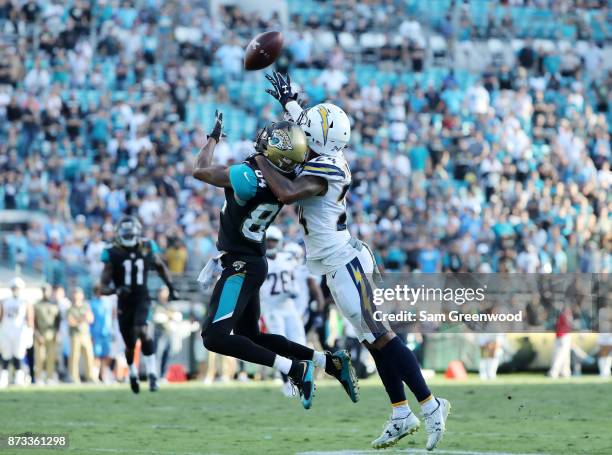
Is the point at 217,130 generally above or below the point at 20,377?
above

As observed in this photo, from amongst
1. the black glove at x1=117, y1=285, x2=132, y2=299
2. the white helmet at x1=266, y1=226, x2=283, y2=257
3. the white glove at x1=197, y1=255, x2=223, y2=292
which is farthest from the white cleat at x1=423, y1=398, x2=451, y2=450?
the white helmet at x1=266, y1=226, x2=283, y2=257

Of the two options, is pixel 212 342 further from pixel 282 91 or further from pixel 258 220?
pixel 282 91

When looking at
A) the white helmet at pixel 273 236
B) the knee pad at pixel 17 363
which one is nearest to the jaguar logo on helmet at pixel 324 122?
the white helmet at pixel 273 236

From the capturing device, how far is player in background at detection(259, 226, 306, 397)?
578 inches

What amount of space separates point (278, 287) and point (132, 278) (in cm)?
173

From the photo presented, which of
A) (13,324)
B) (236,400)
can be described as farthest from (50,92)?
(236,400)

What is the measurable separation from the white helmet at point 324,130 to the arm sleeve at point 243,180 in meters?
0.44

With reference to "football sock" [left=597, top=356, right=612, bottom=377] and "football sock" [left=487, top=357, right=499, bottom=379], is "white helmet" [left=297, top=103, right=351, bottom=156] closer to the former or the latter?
"football sock" [left=487, top=357, right=499, bottom=379]

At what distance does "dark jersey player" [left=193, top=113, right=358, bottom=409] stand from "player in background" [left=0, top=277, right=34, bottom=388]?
8653 mm

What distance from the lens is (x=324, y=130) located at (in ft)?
27.6

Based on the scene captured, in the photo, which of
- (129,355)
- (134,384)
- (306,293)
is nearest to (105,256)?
(129,355)

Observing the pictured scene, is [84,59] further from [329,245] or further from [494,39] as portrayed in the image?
[329,245]

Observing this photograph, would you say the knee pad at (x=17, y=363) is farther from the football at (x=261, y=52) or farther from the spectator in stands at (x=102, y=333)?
the football at (x=261, y=52)

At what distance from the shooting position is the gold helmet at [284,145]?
823 cm
